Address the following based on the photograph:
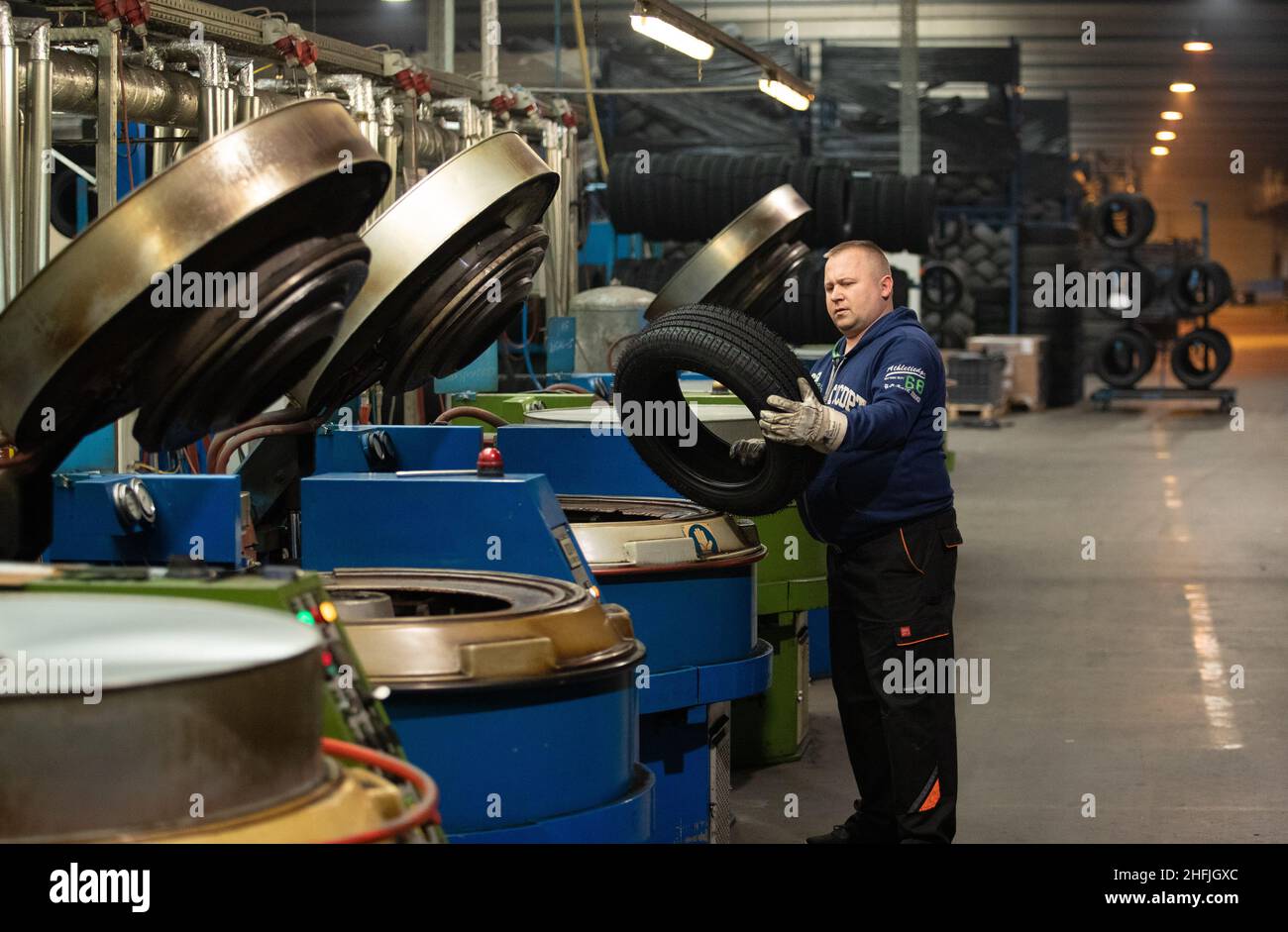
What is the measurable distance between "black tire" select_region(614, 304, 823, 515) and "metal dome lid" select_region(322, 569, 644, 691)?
2.56ft

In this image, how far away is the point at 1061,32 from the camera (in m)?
20.2

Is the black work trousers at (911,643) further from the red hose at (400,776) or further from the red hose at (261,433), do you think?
the red hose at (400,776)

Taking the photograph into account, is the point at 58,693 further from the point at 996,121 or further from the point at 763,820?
the point at 996,121

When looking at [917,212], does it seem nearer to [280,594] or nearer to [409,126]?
[409,126]

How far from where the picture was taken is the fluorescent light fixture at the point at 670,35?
23.1 feet

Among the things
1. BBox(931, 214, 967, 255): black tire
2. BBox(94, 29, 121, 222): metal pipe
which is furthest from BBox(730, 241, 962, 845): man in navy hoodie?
BBox(931, 214, 967, 255): black tire

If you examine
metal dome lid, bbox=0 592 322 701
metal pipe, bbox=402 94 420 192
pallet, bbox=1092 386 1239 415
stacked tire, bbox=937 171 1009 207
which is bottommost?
metal dome lid, bbox=0 592 322 701

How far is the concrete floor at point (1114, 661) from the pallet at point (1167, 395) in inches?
155

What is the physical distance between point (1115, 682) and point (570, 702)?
153 inches

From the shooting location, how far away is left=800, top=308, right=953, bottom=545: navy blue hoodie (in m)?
3.74

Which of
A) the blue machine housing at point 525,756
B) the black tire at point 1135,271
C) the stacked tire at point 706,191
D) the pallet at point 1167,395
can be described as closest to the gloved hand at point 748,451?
the blue machine housing at point 525,756

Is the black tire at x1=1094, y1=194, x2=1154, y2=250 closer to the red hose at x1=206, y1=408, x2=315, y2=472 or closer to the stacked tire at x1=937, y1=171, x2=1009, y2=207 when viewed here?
the stacked tire at x1=937, y1=171, x2=1009, y2=207

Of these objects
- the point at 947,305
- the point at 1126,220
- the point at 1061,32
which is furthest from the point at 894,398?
the point at 1061,32

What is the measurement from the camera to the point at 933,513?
3811 mm
